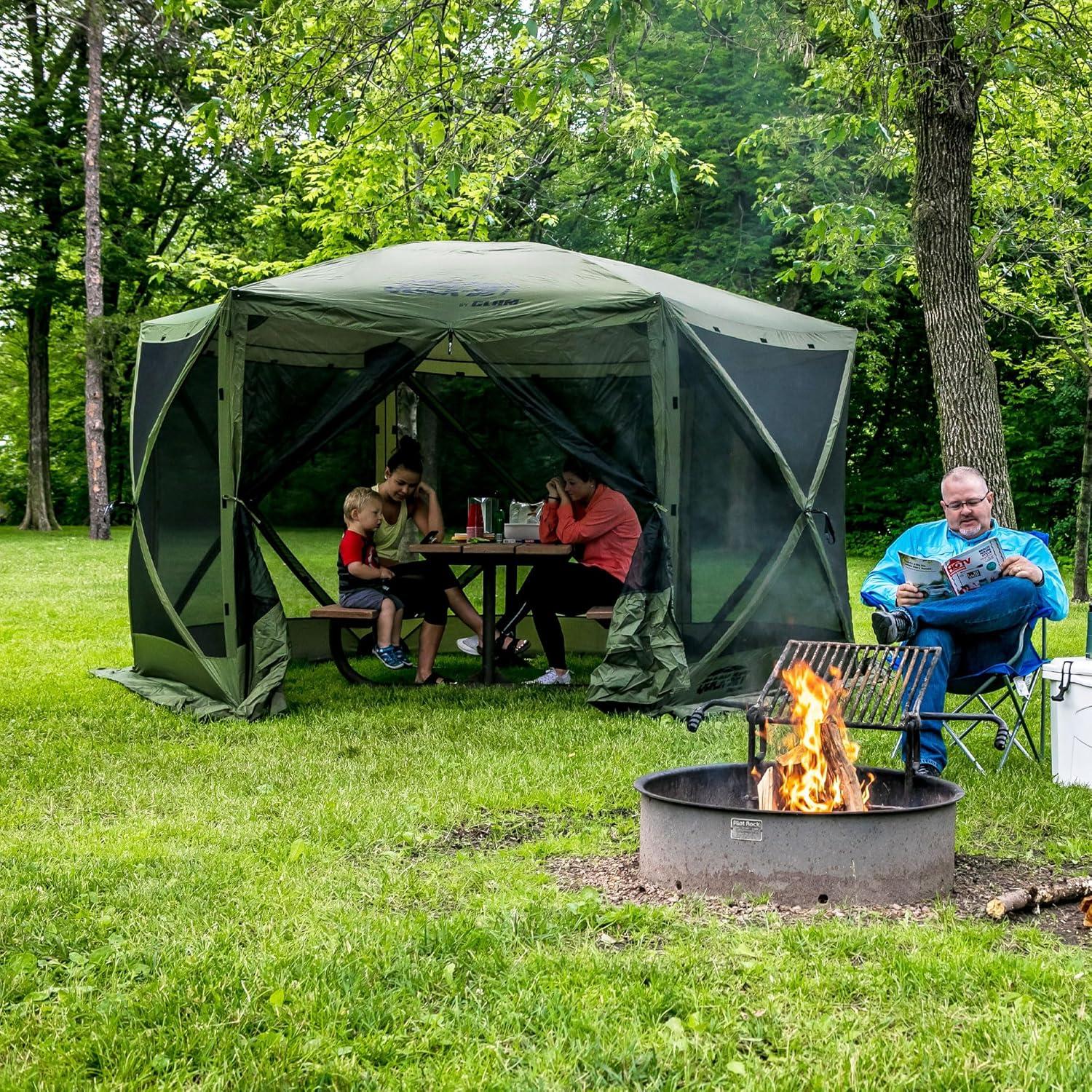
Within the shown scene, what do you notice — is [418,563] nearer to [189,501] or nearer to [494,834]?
[189,501]

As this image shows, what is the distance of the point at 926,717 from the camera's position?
374 centimetres

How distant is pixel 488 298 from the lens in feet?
22.2

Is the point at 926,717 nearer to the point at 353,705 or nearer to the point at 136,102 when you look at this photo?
the point at 353,705

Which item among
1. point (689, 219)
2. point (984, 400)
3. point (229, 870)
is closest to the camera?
point (229, 870)

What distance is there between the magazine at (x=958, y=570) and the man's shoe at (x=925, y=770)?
2.49 ft

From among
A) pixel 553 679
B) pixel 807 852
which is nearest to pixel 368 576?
pixel 553 679

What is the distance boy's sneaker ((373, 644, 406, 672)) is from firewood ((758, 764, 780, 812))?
3.98m

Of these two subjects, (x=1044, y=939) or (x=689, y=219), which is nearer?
(x=1044, y=939)

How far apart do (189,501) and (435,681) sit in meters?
1.69

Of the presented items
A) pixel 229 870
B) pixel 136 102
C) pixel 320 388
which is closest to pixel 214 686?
pixel 320 388

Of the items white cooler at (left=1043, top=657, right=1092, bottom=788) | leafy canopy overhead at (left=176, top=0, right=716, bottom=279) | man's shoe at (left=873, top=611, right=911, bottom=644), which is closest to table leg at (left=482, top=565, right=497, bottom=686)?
leafy canopy overhead at (left=176, top=0, right=716, bottom=279)

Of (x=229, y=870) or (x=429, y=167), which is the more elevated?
(x=429, y=167)

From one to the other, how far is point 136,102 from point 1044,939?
22317 millimetres

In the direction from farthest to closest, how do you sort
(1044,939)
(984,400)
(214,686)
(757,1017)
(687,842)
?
(984,400)
(214,686)
(687,842)
(1044,939)
(757,1017)
